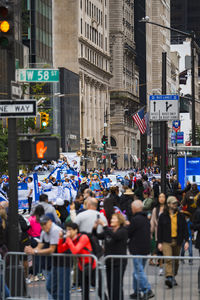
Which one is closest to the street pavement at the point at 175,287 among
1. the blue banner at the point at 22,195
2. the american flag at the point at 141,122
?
the blue banner at the point at 22,195

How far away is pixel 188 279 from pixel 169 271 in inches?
34.3

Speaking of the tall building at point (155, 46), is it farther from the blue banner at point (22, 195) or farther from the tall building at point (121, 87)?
the blue banner at point (22, 195)

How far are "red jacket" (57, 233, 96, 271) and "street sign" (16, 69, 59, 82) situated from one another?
2941mm

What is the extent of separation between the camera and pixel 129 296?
12.7 meters

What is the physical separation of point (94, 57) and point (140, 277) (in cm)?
10090

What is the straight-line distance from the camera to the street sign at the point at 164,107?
2222cm

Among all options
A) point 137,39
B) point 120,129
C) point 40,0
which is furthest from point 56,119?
point 137,39

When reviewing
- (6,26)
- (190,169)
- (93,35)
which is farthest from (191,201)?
(93,35)

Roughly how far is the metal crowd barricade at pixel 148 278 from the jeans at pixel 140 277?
6 cm

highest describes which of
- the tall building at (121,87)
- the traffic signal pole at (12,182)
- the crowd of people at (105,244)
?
the tall building at (121,87)

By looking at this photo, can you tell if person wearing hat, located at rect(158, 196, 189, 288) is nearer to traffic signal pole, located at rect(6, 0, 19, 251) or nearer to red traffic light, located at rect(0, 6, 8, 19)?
traffic signal pole, located at rect(6, 0, 19, 251)

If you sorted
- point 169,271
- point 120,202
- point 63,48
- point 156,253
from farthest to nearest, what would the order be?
point 63,48
point 120,202
point 156,253
point 169,271

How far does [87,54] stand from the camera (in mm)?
107562

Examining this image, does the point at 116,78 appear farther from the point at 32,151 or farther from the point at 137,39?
the point at 32,151
